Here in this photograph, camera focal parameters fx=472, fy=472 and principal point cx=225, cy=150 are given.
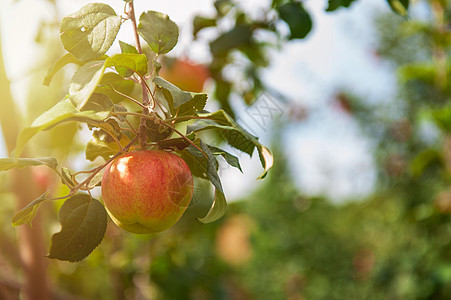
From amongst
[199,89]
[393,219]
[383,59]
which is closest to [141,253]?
[199,89]

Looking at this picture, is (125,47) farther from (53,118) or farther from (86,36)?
(53,118)

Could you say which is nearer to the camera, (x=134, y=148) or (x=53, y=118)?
(x=53, y=118)

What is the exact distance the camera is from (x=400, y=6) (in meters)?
0.79

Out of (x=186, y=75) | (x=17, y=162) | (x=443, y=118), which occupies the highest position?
(x=17, y=162)

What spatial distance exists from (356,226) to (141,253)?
425 centimetres

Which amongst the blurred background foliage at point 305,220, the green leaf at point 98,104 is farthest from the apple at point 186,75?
the green leaf at point 98,104

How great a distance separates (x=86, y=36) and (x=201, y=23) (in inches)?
25.8

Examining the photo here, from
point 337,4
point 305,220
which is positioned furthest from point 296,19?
point 305,220

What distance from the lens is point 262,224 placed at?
21.0ft

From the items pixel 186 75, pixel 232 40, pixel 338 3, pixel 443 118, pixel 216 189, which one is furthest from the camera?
pixel 443 118

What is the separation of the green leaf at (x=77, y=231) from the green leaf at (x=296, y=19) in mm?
481

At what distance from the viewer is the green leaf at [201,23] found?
3.48ft

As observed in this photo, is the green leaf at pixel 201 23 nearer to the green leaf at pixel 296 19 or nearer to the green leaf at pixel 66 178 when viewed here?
the green leaf at pixel 296 19

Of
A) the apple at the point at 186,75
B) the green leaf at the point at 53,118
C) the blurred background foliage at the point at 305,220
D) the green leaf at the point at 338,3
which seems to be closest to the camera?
the green leaf at the point at 53,118
